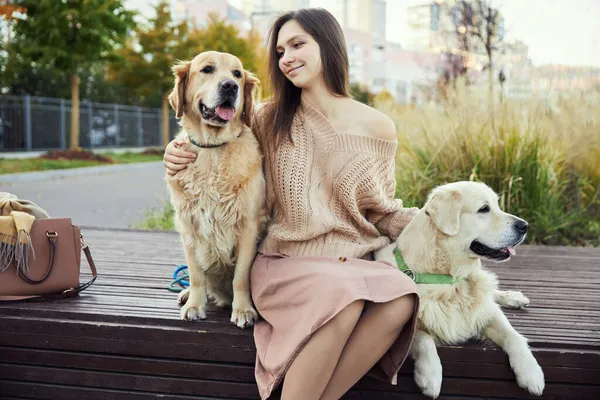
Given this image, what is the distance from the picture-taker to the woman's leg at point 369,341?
2.01 metres

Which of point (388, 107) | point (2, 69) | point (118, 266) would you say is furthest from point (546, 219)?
point (2, 69)

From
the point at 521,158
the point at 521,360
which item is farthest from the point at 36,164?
the point at 521,360

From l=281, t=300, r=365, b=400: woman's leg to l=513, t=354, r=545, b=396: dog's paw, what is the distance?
0.62 metres

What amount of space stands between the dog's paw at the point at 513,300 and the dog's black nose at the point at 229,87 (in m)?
1.51

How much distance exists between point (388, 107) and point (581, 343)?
4.75m

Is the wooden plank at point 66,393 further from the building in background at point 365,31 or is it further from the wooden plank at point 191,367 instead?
the building in background at point 365,31

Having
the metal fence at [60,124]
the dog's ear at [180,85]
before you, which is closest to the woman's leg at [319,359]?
the dog's ear at [180,85]

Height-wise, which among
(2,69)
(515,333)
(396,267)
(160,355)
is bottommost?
(160,355)

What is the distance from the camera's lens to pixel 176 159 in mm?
2547

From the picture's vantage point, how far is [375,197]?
99.7 inches

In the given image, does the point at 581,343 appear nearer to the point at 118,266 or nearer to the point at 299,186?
the point at 299,186

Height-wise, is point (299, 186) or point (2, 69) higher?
point (2, 69)

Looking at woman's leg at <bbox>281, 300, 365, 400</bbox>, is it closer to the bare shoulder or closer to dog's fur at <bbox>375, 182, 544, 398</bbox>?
dog's fur at <bbox>375, 182, 544, 398</bbox>

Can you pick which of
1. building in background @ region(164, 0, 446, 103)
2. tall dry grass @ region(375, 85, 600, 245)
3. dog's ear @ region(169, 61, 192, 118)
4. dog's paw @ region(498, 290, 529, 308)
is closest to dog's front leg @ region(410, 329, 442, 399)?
dog's paw @ region(498, 290, 529, 308)
